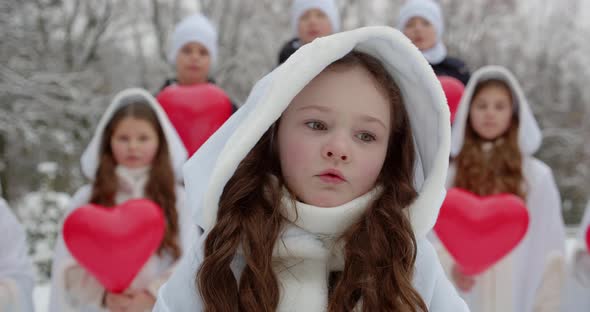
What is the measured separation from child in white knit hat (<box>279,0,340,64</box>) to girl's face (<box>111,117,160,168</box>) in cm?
102

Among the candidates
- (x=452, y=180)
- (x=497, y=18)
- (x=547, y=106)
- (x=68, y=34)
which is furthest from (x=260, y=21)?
(x=452, y=180)

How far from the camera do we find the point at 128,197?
4.19 m

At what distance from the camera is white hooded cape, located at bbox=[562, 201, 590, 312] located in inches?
166

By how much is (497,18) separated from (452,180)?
17.4 m

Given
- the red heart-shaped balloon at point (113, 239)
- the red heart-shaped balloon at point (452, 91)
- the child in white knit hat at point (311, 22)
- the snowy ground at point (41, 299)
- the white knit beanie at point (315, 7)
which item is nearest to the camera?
the red heart-shaped balloon at point (113, 239)

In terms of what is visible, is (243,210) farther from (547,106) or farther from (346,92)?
(547,106)

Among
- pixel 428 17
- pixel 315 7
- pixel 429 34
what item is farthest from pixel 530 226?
pixel 315 7

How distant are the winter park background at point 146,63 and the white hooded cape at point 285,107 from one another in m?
7.60

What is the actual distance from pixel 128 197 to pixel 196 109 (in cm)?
87

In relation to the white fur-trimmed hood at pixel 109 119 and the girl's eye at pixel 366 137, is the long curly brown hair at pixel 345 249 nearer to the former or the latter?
the girl's eye at pixel 366 137

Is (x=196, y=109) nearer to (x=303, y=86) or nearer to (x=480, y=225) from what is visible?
(x=480, y=225)

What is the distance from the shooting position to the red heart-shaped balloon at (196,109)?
4.77 metres

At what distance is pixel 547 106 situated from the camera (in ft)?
68.3

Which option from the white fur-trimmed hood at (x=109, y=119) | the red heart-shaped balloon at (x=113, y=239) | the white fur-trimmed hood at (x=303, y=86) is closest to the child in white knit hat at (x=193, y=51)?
the white fur-trimmed hood at (x=109, y=119)
